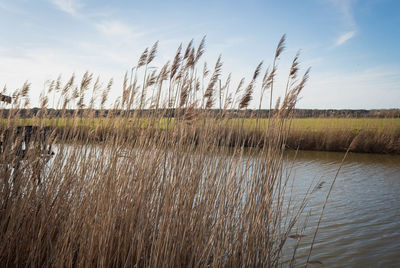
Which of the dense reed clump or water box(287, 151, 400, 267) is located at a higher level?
the dense reed clump

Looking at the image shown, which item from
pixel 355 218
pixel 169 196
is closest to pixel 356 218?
pixel 355 218

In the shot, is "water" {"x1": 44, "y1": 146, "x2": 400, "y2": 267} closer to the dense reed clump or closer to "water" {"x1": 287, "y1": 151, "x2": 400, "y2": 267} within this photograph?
"water" {"x1": 287, "y1": 151, "x2": 400, "y2": 267}

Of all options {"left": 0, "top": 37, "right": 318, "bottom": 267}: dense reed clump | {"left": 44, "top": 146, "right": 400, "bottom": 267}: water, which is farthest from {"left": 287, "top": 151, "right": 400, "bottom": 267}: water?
{"left": 0, "top": 37, "right": 318, "bottom": 267}: dense reed clump


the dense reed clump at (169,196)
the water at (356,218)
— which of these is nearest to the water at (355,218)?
the water at (356,218)

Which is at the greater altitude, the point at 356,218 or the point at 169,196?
the point at 169,196

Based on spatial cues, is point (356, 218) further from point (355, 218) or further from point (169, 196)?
point (169, 196)

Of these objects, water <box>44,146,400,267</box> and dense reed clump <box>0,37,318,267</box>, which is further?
water <box>44,146,400,267</box>

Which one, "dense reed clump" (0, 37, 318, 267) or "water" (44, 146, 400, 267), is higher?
"dense reed clump" (0, 37, 318, 267)

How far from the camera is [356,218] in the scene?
486 cm

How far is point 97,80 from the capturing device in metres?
2.95

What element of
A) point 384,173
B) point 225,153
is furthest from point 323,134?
point 225,153

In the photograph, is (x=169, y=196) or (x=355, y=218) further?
(x=355, y=218)

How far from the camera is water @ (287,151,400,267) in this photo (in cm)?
367

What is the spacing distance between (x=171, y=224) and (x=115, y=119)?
118cm
